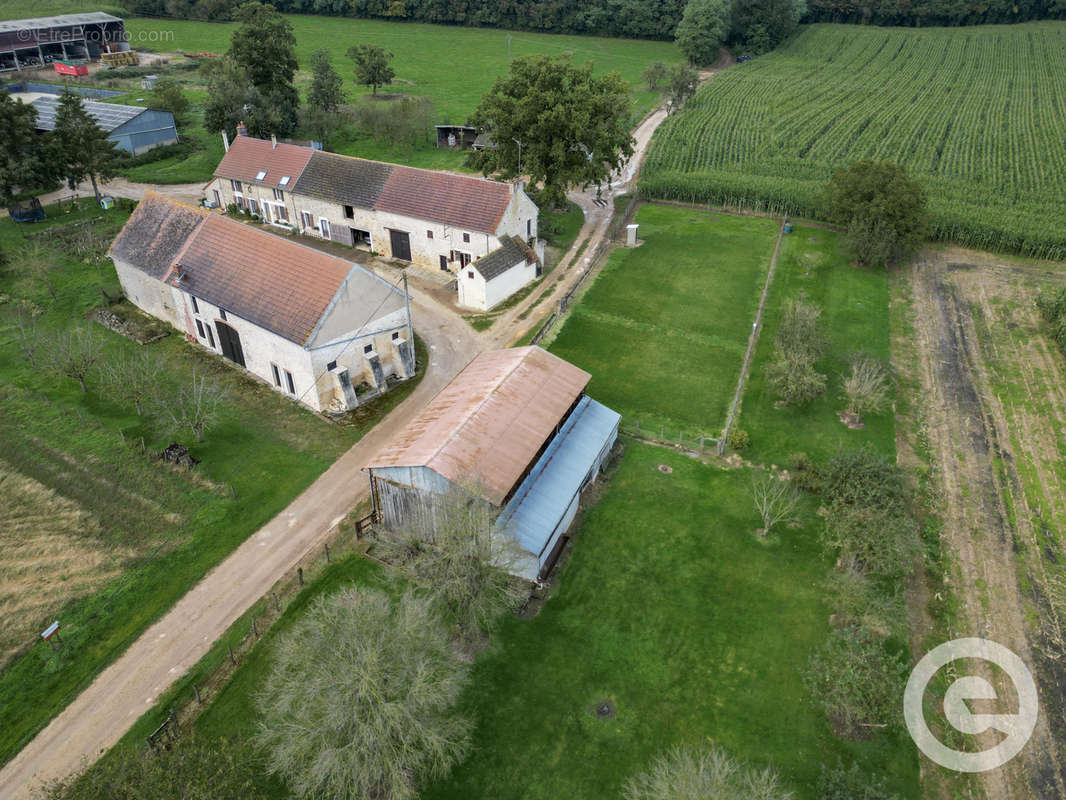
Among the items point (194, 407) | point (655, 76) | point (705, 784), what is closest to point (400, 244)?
point (194, 407)

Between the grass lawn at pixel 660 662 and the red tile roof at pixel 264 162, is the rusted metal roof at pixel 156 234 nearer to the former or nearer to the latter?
the red tile roof at pixel 264 162

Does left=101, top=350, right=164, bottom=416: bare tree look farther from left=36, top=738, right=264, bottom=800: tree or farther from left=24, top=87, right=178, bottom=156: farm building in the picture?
left=24, top=87, right=178, bottom=156: farm building

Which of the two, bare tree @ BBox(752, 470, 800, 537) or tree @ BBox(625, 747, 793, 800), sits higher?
tree @ BBox(625, 747, 793, 800)

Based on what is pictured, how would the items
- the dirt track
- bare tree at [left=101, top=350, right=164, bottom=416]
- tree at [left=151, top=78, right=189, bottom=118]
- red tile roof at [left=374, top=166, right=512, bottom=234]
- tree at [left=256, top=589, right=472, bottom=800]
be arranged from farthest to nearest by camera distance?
tree at [left=151, top=78, right=189, bottom=118] < red tile roof at [left=374, top=166, right=512, bottom=234] < bare tree at [left=101, top=350, right=164, bottom=416] < the dirt track < tree at [left=256, top=589, right=472, bottom=800]

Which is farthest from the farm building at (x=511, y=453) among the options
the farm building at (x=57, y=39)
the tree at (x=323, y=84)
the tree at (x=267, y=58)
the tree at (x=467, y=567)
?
the farm building at (x=57, y=39)

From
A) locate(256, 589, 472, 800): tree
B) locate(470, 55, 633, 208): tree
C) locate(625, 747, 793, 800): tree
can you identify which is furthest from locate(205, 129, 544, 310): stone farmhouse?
locate(625, 747, 793, 800): tree

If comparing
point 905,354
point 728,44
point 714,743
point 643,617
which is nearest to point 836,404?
point 905,354

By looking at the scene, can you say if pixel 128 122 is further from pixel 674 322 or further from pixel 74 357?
pixel 674 322
